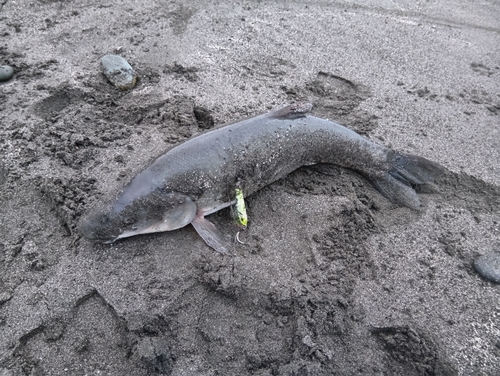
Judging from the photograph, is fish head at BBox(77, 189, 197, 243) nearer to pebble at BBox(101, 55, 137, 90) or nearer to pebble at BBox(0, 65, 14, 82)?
pebble at BBox(101, 55, 137, 90)

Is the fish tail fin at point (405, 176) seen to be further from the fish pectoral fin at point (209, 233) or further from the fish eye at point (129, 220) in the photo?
the fish eye at point (129, 220)

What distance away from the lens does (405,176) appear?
4.05 metres

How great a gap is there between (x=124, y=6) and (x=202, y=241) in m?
4.41

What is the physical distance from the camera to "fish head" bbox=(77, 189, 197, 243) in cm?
313

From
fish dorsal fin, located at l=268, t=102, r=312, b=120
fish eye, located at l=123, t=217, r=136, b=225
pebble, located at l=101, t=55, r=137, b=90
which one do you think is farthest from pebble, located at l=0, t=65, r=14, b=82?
fish dorsal fin, located at l=268, t=102, r=312, b=120

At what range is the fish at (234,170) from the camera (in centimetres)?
324

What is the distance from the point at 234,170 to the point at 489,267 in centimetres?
228

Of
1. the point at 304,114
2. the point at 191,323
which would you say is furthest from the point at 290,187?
the point at 191,323

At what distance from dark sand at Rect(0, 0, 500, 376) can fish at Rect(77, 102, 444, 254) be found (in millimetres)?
149

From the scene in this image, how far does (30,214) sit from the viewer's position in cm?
342

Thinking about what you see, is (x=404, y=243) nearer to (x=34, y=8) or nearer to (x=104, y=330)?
(x=104, y=330)

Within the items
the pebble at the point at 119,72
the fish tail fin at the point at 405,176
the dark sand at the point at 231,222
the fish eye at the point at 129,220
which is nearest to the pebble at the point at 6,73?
the dark sand at the point at 231,222

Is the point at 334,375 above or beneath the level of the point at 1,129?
beneath

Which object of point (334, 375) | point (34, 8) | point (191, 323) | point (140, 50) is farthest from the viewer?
point (34, 8)
